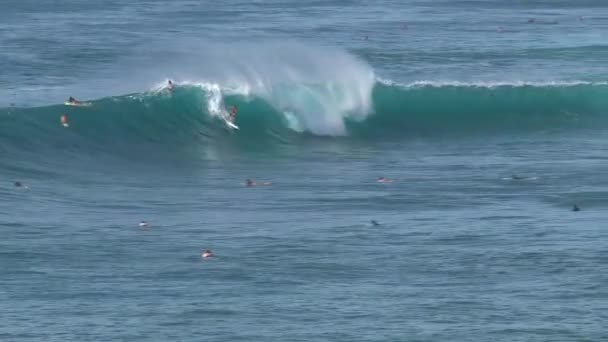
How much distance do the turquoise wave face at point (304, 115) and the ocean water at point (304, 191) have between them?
75 millimetres

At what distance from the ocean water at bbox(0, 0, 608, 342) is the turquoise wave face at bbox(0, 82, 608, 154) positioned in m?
0.07

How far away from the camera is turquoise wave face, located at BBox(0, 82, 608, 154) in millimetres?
39719

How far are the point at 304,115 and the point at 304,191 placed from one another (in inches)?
402

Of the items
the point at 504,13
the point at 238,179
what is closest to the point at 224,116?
the point at 238,179

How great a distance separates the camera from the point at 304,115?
143 ft

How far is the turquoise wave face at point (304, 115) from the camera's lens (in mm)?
39719

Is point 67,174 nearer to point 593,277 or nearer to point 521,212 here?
point 521,212

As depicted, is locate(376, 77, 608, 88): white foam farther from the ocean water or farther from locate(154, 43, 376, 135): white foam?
locate(154, 43, 376, 135): white foam

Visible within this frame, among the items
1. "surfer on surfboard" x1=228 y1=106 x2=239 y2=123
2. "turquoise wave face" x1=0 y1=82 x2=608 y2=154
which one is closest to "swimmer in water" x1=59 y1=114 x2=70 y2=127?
"turquoise wave face" x1=0 y1=82 x2=608 y2=154

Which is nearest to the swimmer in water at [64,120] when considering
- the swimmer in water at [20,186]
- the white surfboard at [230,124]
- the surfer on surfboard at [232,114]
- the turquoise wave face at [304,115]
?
the turquoise wave face at [304,115]

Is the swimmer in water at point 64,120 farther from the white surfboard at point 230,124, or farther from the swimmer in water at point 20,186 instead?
the swimmer in water at point 20,186

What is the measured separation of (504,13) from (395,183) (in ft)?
154

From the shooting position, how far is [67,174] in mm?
35406

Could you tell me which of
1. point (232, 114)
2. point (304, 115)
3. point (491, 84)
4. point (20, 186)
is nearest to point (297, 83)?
point (304, 115)
